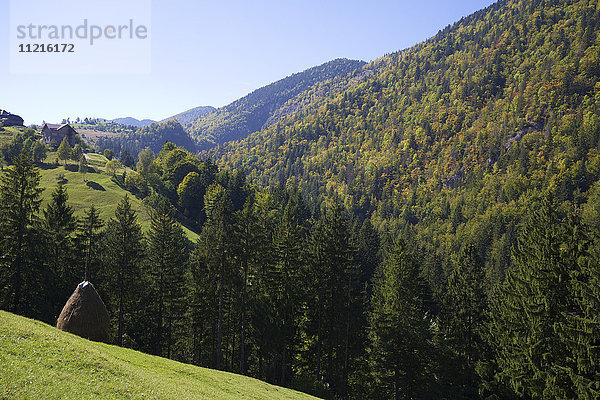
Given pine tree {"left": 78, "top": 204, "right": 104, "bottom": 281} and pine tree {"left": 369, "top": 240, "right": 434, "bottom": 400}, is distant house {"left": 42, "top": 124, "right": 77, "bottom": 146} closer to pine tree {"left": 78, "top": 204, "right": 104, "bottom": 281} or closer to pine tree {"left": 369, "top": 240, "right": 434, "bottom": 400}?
pine tree {"left": 78, "top": 204, "right": 104, "bottom": 281}

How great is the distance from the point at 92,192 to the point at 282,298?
78699 mm

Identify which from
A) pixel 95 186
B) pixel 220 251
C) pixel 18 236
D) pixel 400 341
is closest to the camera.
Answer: pixel 18 236

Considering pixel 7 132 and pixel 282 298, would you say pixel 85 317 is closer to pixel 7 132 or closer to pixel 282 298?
pixel 282 298

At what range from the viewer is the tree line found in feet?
105

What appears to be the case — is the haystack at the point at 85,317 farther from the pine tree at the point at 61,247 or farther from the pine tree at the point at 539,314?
the pine tree at the point at 539,314

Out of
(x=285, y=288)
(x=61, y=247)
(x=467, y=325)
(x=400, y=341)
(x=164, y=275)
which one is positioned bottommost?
(x=400, y=341)

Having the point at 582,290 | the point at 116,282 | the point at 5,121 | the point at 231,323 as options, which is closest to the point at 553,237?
the point at 582,290

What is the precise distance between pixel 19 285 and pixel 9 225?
19.7ft

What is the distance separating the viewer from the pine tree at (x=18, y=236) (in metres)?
33.0

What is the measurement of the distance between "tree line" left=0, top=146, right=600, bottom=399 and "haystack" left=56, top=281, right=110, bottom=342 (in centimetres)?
1105

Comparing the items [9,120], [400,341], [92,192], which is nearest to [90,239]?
[400,341]

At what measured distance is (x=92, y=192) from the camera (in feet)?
307

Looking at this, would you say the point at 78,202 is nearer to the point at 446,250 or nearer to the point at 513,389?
the point at 513,389

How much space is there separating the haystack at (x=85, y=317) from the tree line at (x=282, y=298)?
36.3 feet
